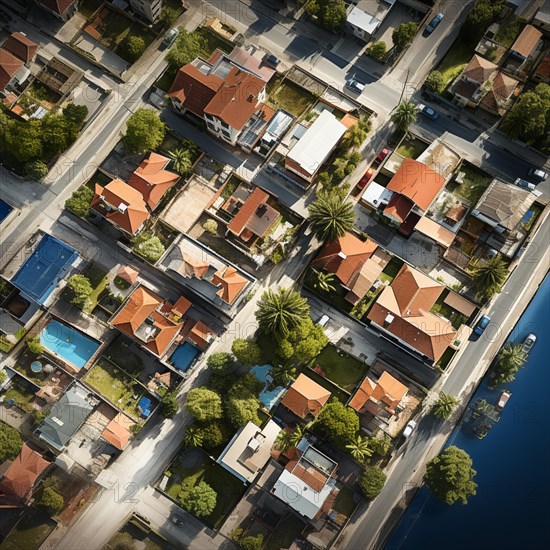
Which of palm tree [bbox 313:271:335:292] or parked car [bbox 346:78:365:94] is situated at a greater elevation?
parked car [bbox 346:78:365:94]

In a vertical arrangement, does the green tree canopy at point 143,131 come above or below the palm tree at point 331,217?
below

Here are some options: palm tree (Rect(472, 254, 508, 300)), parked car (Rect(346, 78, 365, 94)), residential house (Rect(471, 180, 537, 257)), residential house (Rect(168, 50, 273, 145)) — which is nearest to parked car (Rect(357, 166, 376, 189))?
parked car (Rect(346, 78, 365, 94))

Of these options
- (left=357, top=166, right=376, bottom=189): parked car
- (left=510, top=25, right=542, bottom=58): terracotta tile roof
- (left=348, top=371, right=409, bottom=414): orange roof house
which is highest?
(left=510, top=25, right=542, bottom=58): terracotta tile roof

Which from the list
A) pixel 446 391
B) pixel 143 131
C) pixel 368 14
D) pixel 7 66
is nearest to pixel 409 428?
pixel 446 391

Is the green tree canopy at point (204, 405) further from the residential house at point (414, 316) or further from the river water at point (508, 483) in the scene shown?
the river water at point (508, 483)

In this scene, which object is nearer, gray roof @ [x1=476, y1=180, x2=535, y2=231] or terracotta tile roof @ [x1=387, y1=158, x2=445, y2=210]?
gray roof @ [x1=476, y1=180, x2=535, y2=231]

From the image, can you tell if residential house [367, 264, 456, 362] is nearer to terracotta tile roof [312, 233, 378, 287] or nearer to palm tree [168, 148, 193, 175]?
terracotta tile roof [312, 233, 378, 287]

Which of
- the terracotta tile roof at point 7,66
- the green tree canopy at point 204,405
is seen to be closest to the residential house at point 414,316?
the green tree canopy at point 204,405

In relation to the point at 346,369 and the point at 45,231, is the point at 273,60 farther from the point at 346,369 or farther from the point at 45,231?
the point at 346,369
